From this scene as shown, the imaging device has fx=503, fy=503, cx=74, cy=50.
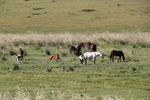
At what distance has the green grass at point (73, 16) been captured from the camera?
62719 millimetres

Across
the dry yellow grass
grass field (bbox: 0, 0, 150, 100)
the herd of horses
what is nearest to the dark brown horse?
the herd of horses

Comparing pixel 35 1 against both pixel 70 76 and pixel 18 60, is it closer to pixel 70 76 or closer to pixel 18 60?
pixel 18 60

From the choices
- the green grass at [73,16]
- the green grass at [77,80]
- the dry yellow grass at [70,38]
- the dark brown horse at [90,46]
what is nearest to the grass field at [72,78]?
the green grass at [77,80]

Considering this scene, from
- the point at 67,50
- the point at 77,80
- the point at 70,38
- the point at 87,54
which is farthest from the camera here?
the point at 70,38

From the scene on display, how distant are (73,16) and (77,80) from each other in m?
52.3

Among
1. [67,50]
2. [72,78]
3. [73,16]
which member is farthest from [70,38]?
[73,16]

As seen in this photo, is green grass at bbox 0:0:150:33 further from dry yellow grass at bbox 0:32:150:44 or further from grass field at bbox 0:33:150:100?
grass field at bbox 0:33:150:100

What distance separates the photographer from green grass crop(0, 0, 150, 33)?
62.7m

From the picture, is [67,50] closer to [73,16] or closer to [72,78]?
[72,78]

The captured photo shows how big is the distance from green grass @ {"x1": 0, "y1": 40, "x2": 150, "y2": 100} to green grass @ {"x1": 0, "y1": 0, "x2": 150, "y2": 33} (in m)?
31.4

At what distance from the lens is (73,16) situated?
72.6 meters

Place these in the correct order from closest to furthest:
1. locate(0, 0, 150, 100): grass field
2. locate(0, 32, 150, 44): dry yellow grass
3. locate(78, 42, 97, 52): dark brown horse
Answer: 1. locate(0, 0, 150, 100): grass field
2. locate(78, 42, 97, 52): dark brown horse
3. locate(0, 32, 150, 44): dry yellow grass

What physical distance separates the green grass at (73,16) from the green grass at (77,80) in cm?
3135

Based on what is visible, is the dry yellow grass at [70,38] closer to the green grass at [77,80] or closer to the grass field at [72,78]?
the grass field at [72,78]
